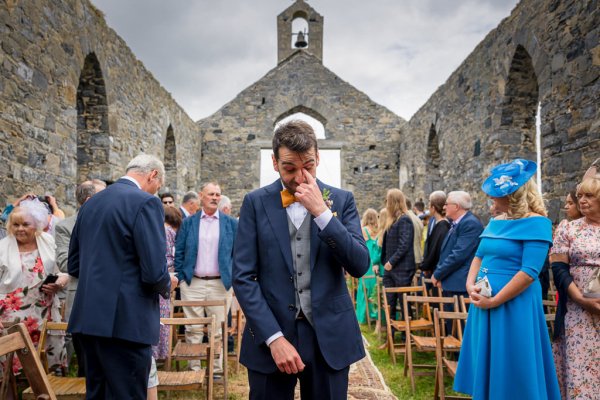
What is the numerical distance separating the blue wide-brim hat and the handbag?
0.76 metres

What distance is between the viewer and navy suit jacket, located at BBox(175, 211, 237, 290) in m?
4.43

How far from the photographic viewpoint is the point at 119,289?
2318 mm

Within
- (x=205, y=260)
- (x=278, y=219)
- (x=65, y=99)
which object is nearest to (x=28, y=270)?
(x=205, y=260)

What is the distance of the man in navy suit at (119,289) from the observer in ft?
7.47

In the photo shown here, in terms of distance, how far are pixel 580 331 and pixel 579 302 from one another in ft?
0.61

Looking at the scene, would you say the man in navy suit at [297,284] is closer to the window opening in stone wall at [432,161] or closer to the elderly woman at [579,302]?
the elderly woman at [579,302]

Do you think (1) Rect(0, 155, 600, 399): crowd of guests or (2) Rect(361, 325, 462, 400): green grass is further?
(2) Rect(361, 325, 462, 400): green grass

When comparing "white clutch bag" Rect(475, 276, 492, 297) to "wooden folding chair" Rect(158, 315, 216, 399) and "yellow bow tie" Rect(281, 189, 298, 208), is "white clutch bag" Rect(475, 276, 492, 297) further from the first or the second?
"wooden folding chair" Rect(158, 315, 216, 399)

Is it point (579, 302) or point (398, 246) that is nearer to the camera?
point (579, 302)

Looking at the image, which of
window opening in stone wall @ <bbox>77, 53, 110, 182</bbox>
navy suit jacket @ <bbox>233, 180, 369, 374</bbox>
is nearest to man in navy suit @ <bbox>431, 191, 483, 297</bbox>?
navy suit jacket @ <bbox>233, 180, 369, 374</bbox>

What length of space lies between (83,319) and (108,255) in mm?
338

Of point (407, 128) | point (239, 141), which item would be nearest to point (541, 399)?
point (407, 128)

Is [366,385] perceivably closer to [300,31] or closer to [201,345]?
[201,345]

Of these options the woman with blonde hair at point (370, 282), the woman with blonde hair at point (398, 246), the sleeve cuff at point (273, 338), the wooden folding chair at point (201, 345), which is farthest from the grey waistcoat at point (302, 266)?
the woman with blonde hair at point (370, 282)
